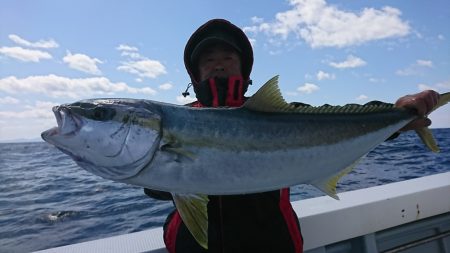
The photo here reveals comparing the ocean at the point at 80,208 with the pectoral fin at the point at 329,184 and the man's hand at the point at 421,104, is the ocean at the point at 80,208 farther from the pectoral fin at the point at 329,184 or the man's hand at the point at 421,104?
the man's hand at the point at 421,104

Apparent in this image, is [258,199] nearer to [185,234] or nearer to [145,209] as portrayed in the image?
[185,234]

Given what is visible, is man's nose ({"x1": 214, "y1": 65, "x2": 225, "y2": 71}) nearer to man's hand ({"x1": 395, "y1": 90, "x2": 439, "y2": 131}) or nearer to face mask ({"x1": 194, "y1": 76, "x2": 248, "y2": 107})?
face mask ({"x1": 194, "y1": 76, "x2": 248, "y2": 107})

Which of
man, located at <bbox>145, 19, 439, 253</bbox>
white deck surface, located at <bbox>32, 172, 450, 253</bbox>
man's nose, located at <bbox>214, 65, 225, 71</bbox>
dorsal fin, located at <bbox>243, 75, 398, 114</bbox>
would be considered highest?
man's nose, located at <bbox>214, 65, 225, 71</bbox>

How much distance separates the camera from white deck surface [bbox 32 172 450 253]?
346 cm

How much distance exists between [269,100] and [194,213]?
0.88 meters

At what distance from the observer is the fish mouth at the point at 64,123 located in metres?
1.97

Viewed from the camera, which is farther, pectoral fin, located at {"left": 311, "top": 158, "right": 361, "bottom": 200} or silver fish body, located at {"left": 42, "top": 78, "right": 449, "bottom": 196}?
pectoral fin, located at {"left": 311, "top": 158, "right": 361, "bottom": 200}

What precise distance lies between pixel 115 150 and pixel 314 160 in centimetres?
126

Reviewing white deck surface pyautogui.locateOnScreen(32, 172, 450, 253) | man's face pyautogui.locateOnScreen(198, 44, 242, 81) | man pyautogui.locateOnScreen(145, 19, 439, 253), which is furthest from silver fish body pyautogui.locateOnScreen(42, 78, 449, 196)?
white deck surface pyautogui.locateOnScreen(32, 172, 450, 253)

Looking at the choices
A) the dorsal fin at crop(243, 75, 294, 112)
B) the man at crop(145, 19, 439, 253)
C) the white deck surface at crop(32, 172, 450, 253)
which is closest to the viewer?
the dorsal fin at crop(243, 75, 294, 112)

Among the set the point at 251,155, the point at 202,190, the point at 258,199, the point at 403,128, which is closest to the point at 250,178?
the point at 251,155

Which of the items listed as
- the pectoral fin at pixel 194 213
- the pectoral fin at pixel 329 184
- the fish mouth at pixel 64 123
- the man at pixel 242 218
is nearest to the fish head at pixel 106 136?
the fish mouth at pixel 64 123

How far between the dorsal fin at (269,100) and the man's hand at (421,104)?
1077 mm

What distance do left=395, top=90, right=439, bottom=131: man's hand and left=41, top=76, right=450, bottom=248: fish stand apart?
71cm
